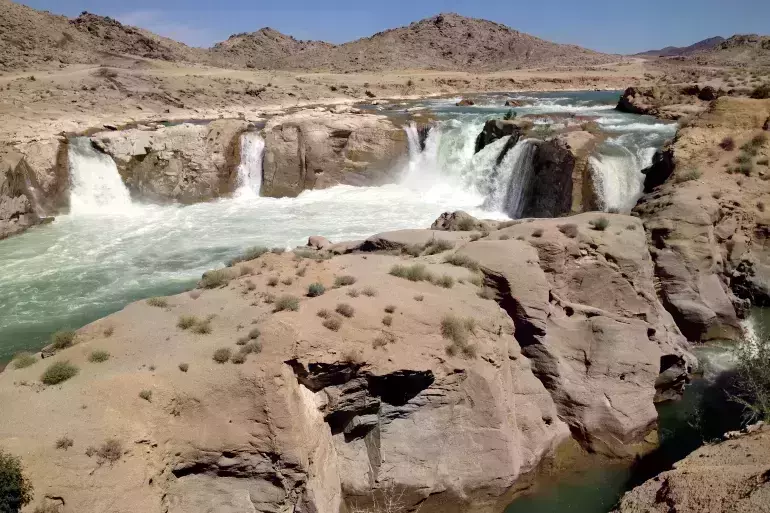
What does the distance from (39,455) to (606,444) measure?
30.4 feet

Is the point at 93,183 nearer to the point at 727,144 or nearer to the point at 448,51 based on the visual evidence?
the point at 727,144

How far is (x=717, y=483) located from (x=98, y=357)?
8.59 m

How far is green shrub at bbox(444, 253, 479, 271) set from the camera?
36.9ft

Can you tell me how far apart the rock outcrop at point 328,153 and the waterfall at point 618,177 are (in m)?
11.4

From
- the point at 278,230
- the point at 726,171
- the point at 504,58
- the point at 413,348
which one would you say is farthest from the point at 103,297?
the point at 504,58

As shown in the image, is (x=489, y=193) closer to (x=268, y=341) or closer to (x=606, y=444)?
(x=606, y=444)

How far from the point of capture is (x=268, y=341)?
27.0ft

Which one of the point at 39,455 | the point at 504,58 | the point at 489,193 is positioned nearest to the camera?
the point at 39,455

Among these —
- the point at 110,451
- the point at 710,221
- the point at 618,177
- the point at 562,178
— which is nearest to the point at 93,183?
the point at 562,178

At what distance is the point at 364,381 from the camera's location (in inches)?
331

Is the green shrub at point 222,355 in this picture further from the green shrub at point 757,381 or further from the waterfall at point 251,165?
the waterfall at point 251,165

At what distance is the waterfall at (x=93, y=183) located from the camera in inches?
984

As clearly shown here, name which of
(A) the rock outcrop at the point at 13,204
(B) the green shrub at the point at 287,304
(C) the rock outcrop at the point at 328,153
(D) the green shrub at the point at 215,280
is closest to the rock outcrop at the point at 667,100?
(C) the rock outcrop at the point at 328,153

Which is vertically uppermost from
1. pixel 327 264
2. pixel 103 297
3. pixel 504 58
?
pixel 504 58
